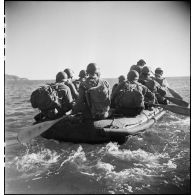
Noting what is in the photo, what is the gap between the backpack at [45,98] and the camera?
30.0 ft

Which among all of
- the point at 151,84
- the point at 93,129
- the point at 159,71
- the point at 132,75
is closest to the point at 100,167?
the point at 93,129

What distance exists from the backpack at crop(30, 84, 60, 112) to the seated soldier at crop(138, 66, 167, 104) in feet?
17.0

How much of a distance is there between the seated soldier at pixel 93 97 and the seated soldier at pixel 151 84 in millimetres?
4202

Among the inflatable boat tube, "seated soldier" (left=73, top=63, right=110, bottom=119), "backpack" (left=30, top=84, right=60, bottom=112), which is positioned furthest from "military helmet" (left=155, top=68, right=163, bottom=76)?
"backpack" (left=30, top=84, right=60, bottom=112)

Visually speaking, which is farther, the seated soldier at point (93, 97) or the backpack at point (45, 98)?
the backpack at point (45, 98)

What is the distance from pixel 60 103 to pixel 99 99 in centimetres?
174

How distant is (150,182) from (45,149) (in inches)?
162

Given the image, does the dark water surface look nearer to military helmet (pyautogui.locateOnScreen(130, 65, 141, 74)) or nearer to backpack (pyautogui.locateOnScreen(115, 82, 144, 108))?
backpack (pyautogui.locateOnScreen(115, 82, 144, 108))

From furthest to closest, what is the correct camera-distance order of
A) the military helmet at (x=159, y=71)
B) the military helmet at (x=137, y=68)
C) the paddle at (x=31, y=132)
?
the military helmet at (x=159, y=71) < the military helmet at (x=137, y=68) < the paddle at (x=31, y=132)

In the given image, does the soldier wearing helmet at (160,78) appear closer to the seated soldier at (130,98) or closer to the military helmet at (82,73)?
the military helmet at (82,73)

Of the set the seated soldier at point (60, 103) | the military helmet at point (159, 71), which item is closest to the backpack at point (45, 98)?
the seated soldier at point (60, 103)

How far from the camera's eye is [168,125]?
1335cm
